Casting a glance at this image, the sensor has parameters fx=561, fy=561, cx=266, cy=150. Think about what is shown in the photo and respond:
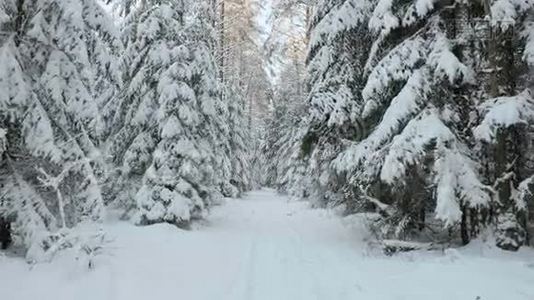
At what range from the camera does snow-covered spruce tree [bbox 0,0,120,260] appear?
28.8 ft

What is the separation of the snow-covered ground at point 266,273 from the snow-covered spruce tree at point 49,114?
0.82 m

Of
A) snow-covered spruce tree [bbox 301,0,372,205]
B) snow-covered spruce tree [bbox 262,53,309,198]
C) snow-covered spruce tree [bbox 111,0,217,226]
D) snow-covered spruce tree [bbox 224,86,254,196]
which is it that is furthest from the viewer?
snow-covered spruce tree [bbox 224,86,254,196]

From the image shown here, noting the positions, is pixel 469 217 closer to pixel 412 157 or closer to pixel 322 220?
pixel 412 157

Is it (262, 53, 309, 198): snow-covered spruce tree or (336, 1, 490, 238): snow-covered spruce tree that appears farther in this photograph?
(262, 53, 309, 198): snow-covered spruce tree

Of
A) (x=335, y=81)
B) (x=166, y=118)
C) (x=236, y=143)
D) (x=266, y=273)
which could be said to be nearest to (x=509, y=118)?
(x=266, y=273)

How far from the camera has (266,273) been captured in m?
8.88

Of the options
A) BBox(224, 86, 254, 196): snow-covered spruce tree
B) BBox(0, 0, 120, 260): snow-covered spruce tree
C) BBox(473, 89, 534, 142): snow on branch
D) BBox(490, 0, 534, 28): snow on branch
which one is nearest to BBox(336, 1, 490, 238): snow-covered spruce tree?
BBox(473, 89, 534, 142): snow on branch

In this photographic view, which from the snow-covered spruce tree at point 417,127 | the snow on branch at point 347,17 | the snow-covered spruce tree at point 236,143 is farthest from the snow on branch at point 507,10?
the snow-covered spruce tree at point 236,143

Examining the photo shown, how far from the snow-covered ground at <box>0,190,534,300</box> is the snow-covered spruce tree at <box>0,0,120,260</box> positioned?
0.82 metres

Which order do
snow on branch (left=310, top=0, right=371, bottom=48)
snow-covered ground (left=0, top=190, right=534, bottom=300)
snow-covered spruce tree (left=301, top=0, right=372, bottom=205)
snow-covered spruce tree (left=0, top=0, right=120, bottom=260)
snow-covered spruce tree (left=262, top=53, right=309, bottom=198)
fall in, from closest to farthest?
snow-covered ground (left=0, top=190, right=534, bottom=300)
snow-covered spruce tree (left=0, top=0, right=120, bottom=260)
snow on branch (left=310, top=0, right=371, bottom=48)
snow-covered spruce tree (left=301, top=0, right=372, bottom=205)
snow-covered spruce tree (left=262, top=53, right=309, bottom=198)

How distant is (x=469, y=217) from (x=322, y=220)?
6.76 metres

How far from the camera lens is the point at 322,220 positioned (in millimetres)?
16969

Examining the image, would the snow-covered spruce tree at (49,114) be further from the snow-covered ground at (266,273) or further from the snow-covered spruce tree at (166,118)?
the snow-covered spruce tree at (166,118)

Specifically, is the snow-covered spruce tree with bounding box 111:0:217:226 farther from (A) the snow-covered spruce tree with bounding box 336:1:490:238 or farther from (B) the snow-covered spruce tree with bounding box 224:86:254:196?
(B) the snow-covered spruce tree with bounding box 224:86:254:196
